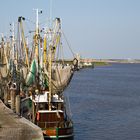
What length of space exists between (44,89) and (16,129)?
37.0 ft

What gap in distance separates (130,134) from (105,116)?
1147 centimetres

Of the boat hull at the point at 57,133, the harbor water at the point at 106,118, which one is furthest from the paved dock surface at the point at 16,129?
the harbor water at the point at 106,118

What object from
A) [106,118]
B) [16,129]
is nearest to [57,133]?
[16,129]

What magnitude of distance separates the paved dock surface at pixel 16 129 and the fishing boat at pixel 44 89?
253 centimetres

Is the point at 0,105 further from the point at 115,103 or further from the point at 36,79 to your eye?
the point at 115,103

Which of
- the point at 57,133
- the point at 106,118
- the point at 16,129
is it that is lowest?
the point at 106,118

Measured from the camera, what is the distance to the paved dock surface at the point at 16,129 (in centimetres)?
2819

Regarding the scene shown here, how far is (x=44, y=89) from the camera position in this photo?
1635 inches

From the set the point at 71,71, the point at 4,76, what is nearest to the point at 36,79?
the point at 71,71

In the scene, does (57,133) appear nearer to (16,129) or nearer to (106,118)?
(16,129)

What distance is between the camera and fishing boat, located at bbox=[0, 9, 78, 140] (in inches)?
1430

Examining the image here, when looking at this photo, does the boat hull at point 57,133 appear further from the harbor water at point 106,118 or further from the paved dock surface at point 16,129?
the harbor water at point 106,118

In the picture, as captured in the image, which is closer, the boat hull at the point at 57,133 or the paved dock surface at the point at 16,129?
the paved dock surface at the point at 16,129

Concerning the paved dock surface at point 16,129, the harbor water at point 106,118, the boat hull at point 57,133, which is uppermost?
the paved dock surface at point 16,129
